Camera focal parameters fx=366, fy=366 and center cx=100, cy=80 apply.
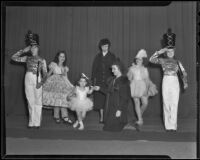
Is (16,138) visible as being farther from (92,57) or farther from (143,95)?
(143,95)

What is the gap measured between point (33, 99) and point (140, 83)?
981 mm

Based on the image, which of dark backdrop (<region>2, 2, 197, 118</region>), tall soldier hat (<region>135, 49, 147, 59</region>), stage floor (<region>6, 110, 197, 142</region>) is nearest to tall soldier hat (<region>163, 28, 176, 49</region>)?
dark backdrop (<region>2, 2, 197, 118</region>)

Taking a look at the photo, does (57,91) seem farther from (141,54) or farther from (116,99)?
(141,54)

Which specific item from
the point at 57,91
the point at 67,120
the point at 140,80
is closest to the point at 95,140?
the point at 67,120

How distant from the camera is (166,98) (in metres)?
3.29

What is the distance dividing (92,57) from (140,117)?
692 millimetres

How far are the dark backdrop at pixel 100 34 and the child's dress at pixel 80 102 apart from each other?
0.45 ft

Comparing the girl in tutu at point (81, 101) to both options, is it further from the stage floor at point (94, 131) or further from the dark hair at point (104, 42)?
the dark hair at point (104, 42)

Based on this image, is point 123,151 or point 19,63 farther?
point 19,63

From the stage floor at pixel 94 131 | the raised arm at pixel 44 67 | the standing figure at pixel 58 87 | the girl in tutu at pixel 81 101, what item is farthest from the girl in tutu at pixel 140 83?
the raised arm at pixel 44 67

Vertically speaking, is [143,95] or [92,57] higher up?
[92,57]

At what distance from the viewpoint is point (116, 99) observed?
3.26 m

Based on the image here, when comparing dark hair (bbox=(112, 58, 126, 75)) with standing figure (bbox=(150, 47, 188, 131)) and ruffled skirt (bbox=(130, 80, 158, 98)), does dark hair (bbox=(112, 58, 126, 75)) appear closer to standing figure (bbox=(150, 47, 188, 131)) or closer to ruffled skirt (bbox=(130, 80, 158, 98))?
ruffled skirt (bbox=(130, 80, 158, 98))

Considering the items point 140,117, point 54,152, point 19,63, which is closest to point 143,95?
point 140,117
